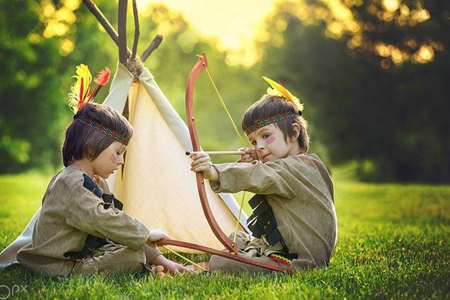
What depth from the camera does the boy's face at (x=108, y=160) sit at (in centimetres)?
371

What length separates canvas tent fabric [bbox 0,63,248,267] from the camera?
485 centimetres

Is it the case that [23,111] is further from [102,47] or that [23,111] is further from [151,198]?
[151,198]

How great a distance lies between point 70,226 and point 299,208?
4.38 ft

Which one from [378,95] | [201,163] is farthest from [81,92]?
[378,95]

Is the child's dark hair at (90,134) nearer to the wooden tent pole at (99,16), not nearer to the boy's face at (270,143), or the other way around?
the boy's face at (270,143)

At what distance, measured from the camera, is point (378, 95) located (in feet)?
69.6

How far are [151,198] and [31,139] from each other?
799 inches

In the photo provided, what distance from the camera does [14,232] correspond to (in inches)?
237

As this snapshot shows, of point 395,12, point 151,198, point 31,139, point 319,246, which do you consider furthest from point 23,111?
point 319,246

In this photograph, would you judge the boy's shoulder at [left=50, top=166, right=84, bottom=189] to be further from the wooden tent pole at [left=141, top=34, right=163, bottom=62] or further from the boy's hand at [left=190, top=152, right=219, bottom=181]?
the wooden tent pole at [left=141, top=34, right=163, bottom=62]

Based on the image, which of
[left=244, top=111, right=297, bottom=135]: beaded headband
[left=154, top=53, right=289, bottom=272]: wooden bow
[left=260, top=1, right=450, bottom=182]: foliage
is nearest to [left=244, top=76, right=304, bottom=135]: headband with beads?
[left=244, top=111, right=297, bottom=135]: beaded headband

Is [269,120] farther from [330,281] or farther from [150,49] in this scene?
[150,49]

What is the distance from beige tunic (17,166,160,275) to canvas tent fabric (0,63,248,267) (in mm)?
1177

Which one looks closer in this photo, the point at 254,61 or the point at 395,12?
the point at 395,12
